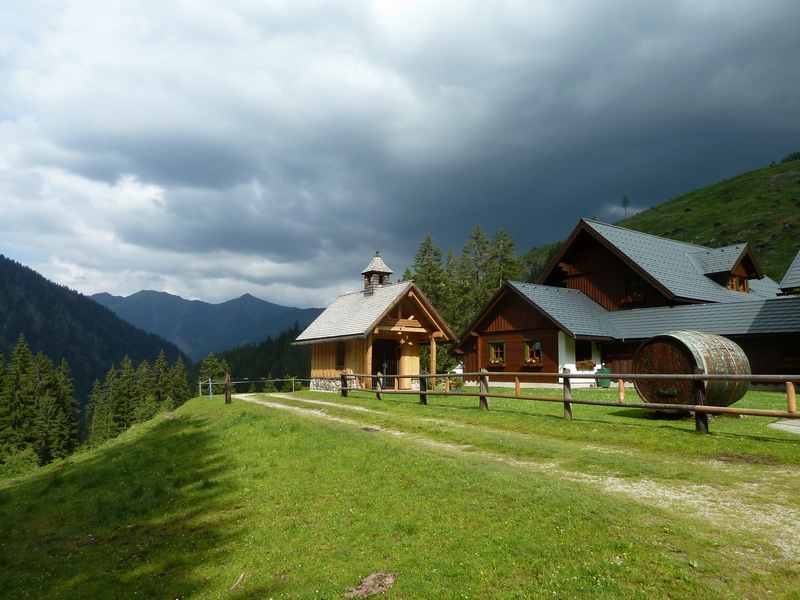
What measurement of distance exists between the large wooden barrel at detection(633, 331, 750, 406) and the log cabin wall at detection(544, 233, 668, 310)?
17.7 meters

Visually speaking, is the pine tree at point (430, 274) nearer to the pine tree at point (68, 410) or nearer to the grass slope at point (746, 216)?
the grass slope at point (746, 216)

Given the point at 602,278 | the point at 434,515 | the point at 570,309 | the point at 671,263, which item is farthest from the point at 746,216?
the point at 434,515

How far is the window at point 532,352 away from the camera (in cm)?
3232

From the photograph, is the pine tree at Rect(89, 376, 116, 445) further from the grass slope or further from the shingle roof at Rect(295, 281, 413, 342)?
the grass slope

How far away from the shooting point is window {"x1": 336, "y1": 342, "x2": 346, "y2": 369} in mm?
35062

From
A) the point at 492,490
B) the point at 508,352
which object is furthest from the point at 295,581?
the point at 508,352

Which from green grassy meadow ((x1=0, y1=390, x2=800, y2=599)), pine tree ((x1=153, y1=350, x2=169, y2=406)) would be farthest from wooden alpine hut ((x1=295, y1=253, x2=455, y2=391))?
pine tree ((x1=153, y1=350, x2=169, y2=406))

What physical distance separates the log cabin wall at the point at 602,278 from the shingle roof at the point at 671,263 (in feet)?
2.95

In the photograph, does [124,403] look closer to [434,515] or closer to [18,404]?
[18,404]

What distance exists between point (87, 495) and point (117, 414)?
91.1 m

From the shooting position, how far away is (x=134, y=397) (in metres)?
96.1

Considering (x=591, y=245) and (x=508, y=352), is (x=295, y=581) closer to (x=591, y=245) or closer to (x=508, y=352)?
(x=508, y=352)

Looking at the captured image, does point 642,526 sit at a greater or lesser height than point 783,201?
lesser

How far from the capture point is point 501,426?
15.1 metres
